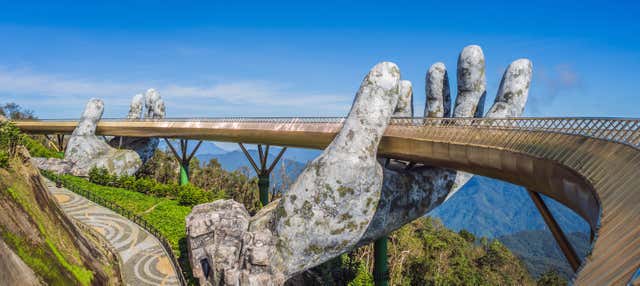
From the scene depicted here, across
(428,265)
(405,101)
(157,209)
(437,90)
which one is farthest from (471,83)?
(157,209)

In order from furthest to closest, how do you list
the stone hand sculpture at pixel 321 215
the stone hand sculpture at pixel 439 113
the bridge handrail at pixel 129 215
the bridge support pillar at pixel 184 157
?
the bridge support pillar at pixel 184 157
the bridge handrail at pixel 129 215
the stone hand sculpture at pixel 439 113
the stone hand sculpture at pixel 321 215

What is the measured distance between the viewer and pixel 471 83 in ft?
71.9

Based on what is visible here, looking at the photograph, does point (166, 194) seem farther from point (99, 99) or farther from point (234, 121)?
point (99, 99)

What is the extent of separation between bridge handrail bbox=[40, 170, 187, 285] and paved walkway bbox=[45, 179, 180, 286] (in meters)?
0.21

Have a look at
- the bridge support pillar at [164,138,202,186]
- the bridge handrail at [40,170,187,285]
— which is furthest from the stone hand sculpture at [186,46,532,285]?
the bridge support pillar at [164,138,202,186]

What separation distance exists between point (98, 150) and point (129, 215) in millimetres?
16010

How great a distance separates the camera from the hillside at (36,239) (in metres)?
9.48

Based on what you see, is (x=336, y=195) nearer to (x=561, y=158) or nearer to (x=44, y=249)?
(x=561, y=158)

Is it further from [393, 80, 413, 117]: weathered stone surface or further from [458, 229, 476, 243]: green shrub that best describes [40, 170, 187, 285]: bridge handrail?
[458, 229, 476, 243]: green shrub

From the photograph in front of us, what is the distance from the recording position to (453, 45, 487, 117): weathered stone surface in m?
21.6

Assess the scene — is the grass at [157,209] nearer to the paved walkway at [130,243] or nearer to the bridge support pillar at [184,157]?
the paved walkway at [130,243]

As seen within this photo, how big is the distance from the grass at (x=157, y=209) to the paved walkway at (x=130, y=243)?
702 mm

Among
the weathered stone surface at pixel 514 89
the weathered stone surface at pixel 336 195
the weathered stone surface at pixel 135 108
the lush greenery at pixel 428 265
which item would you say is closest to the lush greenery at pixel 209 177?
the weathered stone surface at pixel 135 108

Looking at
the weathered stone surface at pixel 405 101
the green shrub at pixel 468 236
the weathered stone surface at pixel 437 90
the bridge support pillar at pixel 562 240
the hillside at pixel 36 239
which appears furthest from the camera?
the green shrub at pixel 468 236
